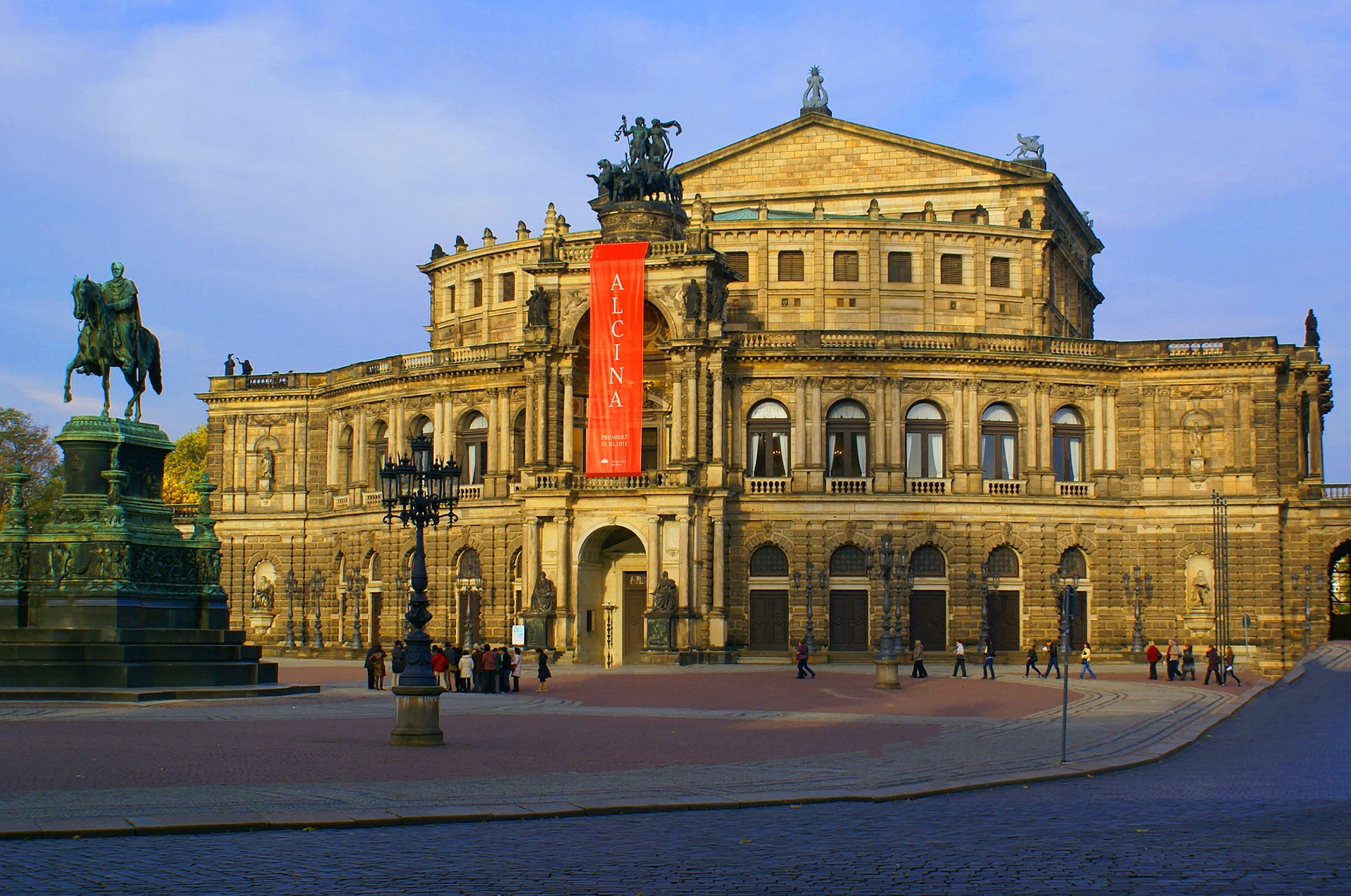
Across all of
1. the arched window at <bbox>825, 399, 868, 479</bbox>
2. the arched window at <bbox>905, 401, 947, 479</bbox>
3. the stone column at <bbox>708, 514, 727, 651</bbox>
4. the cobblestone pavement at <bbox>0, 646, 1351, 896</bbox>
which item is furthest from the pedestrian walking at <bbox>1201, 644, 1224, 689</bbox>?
the cobblestone pavement at <bbox>0, 646, 1351, 896</bbox>

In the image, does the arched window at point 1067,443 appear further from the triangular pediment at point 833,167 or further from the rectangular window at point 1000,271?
the triangular pediment at point 833,167

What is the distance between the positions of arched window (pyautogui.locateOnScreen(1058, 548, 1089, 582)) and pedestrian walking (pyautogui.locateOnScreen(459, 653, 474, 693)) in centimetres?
3192

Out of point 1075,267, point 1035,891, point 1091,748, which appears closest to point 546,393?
point 1075,267

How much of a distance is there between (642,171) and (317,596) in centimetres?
2814

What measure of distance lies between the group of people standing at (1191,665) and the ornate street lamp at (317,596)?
136 feet

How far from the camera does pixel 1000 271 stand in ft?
257

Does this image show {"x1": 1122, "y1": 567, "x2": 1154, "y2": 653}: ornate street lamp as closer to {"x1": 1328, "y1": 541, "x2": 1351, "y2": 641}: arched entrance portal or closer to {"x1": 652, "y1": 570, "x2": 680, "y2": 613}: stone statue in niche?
{"x1": 1328, "y1": 541, "x2": 1351, "y2": 641}: arched entrance portal

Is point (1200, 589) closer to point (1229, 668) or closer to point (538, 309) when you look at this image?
point (1229, 668)

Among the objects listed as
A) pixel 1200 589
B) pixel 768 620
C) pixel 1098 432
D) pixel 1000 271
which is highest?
pixel 1000 271

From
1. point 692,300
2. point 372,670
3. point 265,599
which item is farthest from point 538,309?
point 372,670

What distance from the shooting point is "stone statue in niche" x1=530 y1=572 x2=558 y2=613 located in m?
67.2

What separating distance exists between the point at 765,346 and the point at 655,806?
5131 cm

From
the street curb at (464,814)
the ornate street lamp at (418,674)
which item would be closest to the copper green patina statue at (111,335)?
the ornate street lamp at (418,674)

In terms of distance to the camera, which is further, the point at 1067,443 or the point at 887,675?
the point at 1067,443
